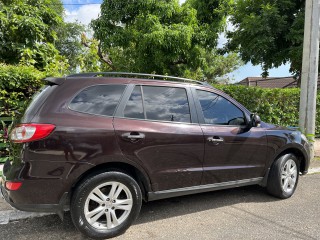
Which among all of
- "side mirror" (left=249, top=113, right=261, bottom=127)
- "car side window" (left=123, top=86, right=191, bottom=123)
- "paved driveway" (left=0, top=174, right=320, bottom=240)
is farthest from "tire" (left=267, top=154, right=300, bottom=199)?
"car side window" (left=123, top=86, right=191, bottom=123)

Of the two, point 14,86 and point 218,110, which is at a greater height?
point 14,86

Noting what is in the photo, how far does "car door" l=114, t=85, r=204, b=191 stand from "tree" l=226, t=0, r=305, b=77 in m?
6.64

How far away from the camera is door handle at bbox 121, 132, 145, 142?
3.28 m

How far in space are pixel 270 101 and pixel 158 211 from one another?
21.7 ft

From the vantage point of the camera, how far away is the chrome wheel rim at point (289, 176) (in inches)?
183

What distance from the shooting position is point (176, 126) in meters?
3.67

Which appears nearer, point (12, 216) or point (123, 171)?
point (123, 171)

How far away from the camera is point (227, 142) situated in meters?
4.01

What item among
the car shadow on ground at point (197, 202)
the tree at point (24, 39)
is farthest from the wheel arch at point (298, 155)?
the tree at point (24, 39)

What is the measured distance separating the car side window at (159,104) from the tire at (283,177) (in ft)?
5.61

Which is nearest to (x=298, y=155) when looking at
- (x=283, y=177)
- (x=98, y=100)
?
(x=283, y=177)

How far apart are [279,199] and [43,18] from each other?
8550mm

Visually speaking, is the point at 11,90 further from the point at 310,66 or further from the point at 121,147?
the point at 310,66

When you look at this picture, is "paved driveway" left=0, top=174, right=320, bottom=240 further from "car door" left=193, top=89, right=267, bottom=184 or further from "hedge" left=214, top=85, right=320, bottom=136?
"hedge" left=214, top=85, right=320, bottom=136
